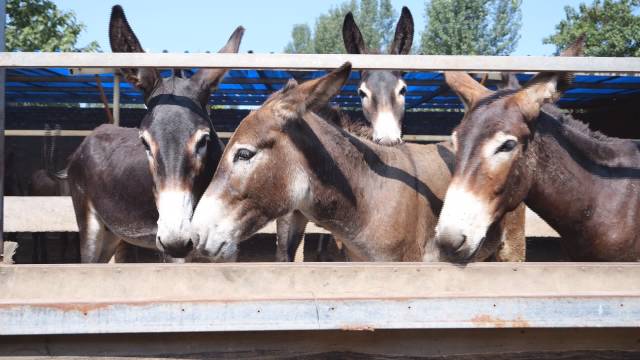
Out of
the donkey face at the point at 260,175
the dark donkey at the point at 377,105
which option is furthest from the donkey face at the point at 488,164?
the dark donkey at the point at 377,105

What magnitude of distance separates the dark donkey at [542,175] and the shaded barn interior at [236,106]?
12.7 ft

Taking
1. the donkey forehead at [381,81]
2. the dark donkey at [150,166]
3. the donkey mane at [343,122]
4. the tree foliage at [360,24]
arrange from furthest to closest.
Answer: the tree foliage at [360,24]
the donkey forehead at [381,81]
the donkey mane at [343,122]
the dark donkey at [150,166]

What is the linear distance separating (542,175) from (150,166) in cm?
250

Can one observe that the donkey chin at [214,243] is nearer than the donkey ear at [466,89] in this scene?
Yes

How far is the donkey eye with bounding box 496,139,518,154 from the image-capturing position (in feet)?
9.92

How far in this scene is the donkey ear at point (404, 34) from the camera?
5469 millimetres

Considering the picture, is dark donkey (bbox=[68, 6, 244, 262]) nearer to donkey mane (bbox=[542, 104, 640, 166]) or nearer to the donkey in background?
the donkey in background

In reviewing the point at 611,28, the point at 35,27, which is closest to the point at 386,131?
the point at 35,27

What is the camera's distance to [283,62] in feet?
8.84

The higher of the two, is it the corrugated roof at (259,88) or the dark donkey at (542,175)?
the dark donkey at (542,175)

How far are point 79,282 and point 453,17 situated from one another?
36.3m

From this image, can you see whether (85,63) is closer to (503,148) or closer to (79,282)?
(79,282)

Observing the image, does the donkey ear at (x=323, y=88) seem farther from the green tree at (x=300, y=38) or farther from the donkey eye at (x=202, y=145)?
the green tree at (x=300, y=38)

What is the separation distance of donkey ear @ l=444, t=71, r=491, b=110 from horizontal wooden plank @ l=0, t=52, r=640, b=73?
2.15 feet
